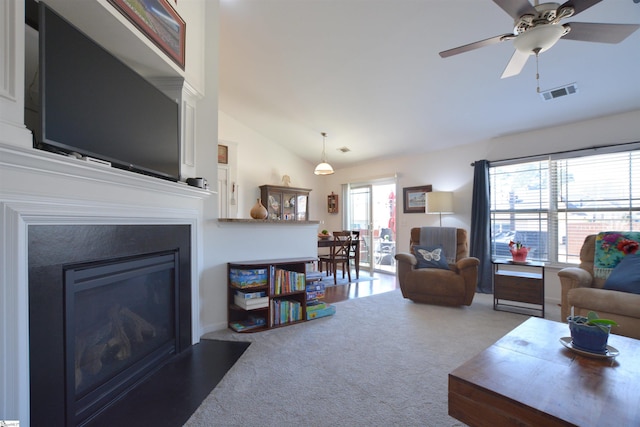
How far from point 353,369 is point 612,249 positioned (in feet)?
9.53

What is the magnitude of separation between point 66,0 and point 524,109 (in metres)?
4.30

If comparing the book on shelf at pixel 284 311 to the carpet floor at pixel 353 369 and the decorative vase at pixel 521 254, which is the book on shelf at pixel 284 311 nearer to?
the carpet floor at pixel 353 369

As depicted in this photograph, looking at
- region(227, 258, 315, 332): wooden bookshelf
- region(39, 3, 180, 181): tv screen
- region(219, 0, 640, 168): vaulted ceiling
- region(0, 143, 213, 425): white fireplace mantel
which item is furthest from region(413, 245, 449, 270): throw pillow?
region(0, 143, 213, 425): white fireplace mantel

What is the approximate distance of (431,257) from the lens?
3750 millimetres

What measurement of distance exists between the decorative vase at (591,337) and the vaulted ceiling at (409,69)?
2.39 metres

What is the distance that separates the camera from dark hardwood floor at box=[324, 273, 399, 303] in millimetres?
3984

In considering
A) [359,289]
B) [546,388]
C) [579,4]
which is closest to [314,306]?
[359,289]

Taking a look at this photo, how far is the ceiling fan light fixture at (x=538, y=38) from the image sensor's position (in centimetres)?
157

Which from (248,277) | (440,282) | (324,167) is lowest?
(440,282)

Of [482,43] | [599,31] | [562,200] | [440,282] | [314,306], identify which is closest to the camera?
[599,31]

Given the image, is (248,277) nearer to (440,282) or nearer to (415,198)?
(440,282)

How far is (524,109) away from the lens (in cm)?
350

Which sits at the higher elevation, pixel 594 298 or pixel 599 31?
pixel 599 31

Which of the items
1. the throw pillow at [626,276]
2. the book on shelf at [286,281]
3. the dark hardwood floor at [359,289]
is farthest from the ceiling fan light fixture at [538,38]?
the dark hardwood floor at [359,289]
